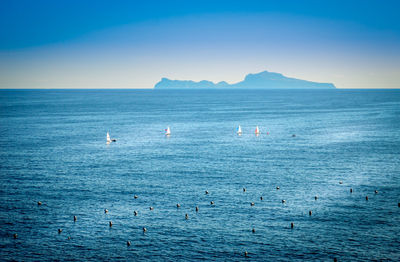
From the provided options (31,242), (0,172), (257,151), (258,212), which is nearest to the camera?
(31,242)

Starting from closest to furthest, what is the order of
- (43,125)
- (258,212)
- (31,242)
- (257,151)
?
(31,242), (258,212), (257,151), (43,125)

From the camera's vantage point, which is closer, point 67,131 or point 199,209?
point 199,209

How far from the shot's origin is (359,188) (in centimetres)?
7156

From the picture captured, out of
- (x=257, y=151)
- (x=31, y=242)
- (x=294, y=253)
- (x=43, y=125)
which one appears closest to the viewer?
(x=294, y=253)

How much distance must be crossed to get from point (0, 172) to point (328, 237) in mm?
66715

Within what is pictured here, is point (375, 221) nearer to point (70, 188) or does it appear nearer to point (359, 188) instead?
point (359, 188)

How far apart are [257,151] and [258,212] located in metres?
48.0

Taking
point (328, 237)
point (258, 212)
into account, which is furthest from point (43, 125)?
point (328, 237)

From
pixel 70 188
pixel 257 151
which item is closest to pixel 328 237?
pixel 70 188

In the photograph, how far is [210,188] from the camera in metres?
72.7

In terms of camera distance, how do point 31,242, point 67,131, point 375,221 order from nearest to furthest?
1. point 31,242
2. point 375,221
3. point 67,131

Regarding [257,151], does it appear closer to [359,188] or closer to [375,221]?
[359,188]

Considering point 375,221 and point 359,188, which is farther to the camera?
point 359,188

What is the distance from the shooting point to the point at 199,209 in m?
62.2
